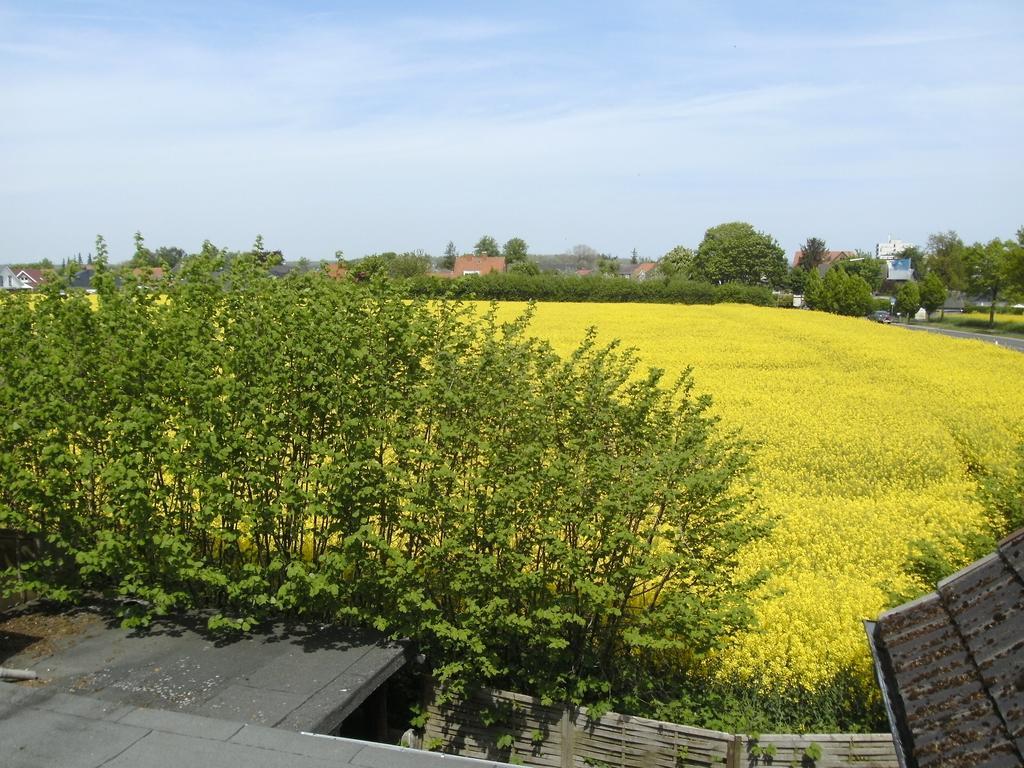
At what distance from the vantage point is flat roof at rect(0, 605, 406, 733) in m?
6.75

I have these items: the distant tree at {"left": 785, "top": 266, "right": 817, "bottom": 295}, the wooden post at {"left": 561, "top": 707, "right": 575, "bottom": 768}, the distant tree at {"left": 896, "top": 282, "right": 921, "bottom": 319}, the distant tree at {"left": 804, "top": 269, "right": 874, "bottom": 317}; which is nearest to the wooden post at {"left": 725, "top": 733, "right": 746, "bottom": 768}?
the wooden post at {"left": 561, "top": 707, "right": 575, "bottom": 768}

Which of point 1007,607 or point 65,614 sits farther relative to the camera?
point 65,614

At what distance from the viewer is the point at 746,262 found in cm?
10962

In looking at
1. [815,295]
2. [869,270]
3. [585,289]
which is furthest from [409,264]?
[869,270]

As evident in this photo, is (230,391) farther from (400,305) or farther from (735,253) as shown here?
(735,253)

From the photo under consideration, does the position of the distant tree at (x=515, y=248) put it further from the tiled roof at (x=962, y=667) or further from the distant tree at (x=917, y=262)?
the tiled roof at (x=962, y=667)

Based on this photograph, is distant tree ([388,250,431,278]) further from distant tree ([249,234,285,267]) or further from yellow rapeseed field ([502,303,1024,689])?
distant tree ([249,234,285,267])

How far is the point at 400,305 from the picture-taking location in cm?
846

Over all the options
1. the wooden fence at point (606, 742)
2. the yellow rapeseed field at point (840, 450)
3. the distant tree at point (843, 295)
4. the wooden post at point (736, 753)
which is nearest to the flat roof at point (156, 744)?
the wooden fence at point (606, 742)

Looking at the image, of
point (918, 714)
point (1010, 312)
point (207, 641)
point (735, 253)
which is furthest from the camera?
point (735, 253)

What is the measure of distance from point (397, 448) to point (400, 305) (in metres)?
1.55

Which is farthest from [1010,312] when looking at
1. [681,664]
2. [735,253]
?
[681,664]

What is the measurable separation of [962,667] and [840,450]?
15010mm

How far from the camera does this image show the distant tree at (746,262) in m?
109
